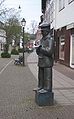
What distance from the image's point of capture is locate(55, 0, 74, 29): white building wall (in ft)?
86.3

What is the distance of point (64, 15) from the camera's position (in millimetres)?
30047

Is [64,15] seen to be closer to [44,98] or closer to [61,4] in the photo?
[61,4]

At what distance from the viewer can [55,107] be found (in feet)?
31.2

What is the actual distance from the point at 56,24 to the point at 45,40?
26.2m

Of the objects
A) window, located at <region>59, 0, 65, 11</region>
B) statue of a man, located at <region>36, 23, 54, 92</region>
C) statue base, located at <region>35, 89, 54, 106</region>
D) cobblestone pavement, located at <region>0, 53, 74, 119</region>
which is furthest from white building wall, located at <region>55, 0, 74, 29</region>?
statue base, located at <region>35, 89, 54, 106</region>

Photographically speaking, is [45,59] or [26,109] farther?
[45,59]

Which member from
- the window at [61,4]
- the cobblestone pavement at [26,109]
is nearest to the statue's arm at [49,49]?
the cobblestone pavement at [26,109]

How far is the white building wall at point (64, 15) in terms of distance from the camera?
2630cm

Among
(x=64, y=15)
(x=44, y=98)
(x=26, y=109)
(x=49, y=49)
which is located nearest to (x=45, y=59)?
(x=49, y=49)

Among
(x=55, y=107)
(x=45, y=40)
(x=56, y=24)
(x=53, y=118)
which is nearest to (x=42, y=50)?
(x=45, y=40)

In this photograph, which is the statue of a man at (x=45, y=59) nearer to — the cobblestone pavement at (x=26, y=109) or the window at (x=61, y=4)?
the cobblestone pavement at (x=26, y=109)

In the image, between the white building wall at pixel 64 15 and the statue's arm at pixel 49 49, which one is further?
the white building wall at pixel 64 15

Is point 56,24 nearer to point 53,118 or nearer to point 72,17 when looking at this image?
point 72,17

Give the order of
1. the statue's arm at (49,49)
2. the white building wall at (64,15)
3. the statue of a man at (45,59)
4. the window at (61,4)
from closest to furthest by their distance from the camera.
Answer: the statue's arm at (49,49)
the statue of a man at (45,59)
the white building wall at (64,15)
the window at (61,4)
